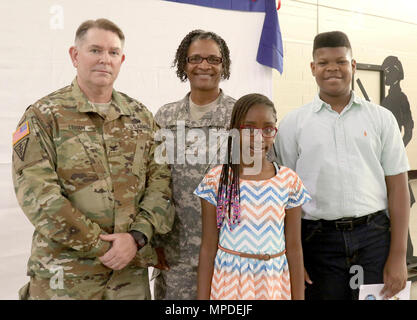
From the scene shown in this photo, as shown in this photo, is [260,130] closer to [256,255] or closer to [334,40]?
[256,255]

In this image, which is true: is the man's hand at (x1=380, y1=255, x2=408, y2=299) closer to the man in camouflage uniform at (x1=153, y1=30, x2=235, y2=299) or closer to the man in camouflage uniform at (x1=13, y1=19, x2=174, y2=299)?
the man in camouflage uniform at (x1=153, y1=30, x2=235, y2=299)

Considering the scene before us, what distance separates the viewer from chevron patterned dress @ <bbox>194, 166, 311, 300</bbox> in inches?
51.1

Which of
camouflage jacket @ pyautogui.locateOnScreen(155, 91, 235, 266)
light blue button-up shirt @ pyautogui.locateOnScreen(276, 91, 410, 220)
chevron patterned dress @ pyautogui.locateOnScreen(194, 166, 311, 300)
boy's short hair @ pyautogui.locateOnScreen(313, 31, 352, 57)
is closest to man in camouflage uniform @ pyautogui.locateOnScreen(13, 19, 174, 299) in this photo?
camouflage jacket @ pyautogui.locateOnScreen(155, 91, 235, 266)

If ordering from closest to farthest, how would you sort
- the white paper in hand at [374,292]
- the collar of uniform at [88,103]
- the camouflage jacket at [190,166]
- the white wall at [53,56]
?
the collar of uniform at [88,103]
the white paper in hand at [374,292]
the camouflage jacket at [190,166]
the white wall at [53,56]

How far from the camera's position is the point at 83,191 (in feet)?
4.48

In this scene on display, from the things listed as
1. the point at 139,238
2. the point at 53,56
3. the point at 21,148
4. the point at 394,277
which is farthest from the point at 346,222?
the point at 53,56

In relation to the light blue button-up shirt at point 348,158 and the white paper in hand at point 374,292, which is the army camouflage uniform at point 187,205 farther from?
the white paper in hand at point 374,292

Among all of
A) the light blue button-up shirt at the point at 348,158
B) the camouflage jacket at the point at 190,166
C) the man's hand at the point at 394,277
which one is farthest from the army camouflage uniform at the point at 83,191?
the man's hand at the point at 394,277

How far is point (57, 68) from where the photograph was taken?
2020 mm

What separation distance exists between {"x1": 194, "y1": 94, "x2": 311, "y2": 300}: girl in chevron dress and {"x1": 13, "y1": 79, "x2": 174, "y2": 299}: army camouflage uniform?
23cm

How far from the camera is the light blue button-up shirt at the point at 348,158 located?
154cm

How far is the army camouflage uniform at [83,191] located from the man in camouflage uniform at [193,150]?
0.49 ft

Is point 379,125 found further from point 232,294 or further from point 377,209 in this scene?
point 232,294

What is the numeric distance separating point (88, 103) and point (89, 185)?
268mm
